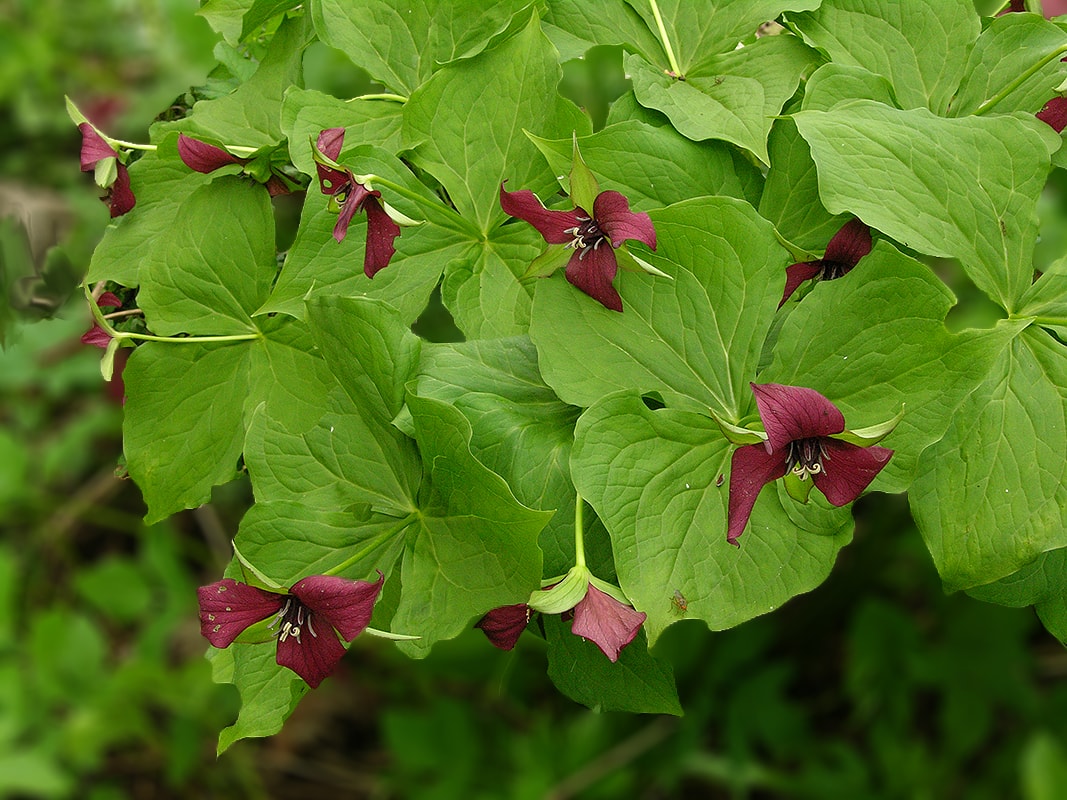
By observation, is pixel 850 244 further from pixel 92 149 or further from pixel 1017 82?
pixel 92 149

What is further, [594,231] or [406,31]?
[406,31]

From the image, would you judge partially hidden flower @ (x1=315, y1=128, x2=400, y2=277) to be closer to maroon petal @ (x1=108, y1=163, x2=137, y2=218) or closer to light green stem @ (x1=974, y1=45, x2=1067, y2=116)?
maroon petal @ (x1=108, y1=163, x2=137, y2=218)

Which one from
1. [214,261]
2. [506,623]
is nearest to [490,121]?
[214,261]

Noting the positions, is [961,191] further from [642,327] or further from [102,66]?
[102,66]

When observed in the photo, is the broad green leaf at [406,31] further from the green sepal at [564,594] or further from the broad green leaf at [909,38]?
the green sepal at [564,594]

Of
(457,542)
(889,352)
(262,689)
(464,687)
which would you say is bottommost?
(464,687)

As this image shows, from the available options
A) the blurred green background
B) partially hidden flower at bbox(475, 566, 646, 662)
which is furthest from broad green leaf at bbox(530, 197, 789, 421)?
the blurred green background

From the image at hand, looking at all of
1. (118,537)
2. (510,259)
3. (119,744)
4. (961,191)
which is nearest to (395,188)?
(510,259)
